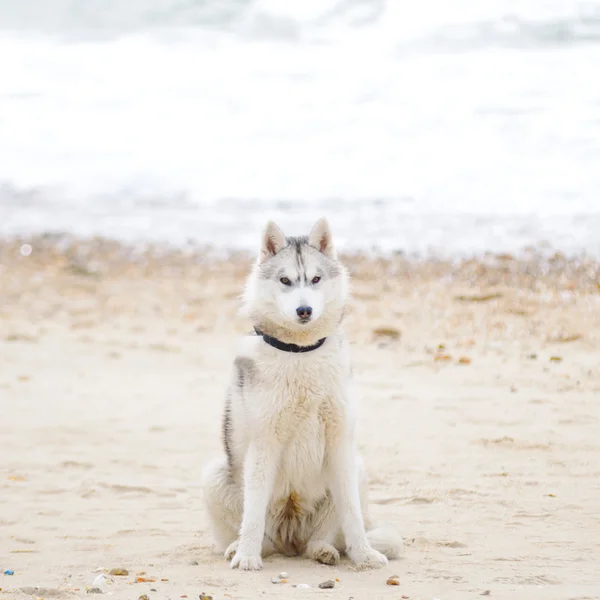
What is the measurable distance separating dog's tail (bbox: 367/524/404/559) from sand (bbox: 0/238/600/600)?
11 cm

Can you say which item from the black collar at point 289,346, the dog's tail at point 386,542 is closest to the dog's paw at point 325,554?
the dog's tail at point 386,542

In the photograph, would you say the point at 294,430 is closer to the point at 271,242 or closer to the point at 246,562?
the point at 246,562

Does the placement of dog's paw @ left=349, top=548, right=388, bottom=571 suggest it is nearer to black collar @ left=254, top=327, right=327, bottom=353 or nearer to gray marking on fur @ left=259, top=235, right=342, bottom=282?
black collar @ left=254, top=327, right=327, bottom=353

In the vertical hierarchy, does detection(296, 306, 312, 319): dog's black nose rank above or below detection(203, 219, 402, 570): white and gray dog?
above

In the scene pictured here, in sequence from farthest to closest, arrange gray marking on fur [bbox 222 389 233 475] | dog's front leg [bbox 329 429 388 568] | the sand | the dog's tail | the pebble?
gray marking on fur [bbox 222 389 233 475] → the dog's tail → dog's front leg [bbox 329 429 388 568] → the sand → the pebble

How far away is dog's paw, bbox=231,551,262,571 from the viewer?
4965mm

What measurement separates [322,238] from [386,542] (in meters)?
1.67

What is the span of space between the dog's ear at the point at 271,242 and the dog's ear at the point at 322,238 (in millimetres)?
161

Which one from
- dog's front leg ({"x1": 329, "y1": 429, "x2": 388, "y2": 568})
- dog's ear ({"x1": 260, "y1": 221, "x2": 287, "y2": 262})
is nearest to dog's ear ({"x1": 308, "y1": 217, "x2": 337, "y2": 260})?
dog's ear ({"x1": 260, "y1": 221, "x2": 287, "y2": 262})

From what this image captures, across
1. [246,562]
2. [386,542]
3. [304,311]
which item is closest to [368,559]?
[386,542]

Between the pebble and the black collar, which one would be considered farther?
the black collar

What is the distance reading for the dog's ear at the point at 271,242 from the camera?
5.38 m

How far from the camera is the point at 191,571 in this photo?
4.98 meters

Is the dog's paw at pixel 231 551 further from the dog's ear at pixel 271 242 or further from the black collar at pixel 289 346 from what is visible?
the dog's ear at pixel 271 242
